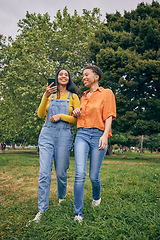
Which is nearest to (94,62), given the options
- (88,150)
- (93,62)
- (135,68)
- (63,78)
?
(93,62)

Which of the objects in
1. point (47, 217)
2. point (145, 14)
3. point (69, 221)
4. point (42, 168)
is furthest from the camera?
point (145, 14)

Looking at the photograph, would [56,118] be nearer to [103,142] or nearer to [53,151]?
[53,151]

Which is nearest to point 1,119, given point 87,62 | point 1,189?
point 87,62

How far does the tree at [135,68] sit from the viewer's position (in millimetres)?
18188

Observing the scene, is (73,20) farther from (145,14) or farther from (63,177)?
(63,177)

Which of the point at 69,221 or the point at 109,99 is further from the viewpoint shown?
the point at 109,99

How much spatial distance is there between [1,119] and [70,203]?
1950 cm

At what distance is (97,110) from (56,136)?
88 centimetres

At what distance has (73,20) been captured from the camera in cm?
2131

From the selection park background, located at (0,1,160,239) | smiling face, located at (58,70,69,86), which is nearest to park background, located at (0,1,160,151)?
park background, located at (0,1,160,239)

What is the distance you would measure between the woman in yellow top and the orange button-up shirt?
0.25 m

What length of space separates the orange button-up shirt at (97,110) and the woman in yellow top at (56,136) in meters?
0.25

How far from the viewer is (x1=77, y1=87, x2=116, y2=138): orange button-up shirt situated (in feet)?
12.2

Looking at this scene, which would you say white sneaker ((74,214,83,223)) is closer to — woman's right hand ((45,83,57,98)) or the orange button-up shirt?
the orange button-up shirt
